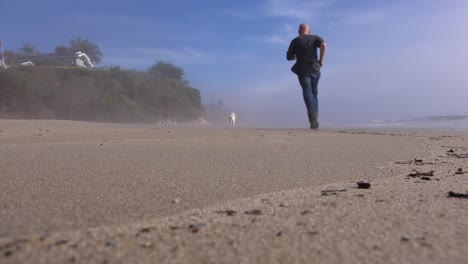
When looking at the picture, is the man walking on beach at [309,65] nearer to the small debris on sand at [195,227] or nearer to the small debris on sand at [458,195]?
the small debris on sand at [458,195]

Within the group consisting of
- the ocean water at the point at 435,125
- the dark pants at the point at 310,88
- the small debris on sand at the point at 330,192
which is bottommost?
the small debris on sand at the point at 330,192

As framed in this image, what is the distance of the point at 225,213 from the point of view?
1.09 meters

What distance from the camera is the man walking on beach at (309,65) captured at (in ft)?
22.2

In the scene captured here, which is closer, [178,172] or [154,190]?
[154,190]

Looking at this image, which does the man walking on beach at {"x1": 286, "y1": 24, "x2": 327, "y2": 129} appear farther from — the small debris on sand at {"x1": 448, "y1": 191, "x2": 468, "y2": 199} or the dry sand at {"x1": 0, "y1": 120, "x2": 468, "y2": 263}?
the small debris on sand at {"x1": 448, "y1": 191, "x2": 468, "y2": 199}

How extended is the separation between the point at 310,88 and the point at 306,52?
56cm

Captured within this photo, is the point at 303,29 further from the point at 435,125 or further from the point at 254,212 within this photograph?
the point at 254,212

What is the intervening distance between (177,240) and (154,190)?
0.60 meters

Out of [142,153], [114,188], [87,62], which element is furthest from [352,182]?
[87,62]

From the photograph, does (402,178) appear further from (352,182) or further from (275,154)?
(275,154)

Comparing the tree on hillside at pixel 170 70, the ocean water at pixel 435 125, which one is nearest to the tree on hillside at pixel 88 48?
the tree on hillside at pixel 170 70

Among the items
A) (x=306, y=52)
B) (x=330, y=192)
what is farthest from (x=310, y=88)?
(x=330, y=192)

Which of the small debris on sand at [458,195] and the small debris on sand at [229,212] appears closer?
the small debris on sand at [229,212]

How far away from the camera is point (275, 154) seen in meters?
2.71
